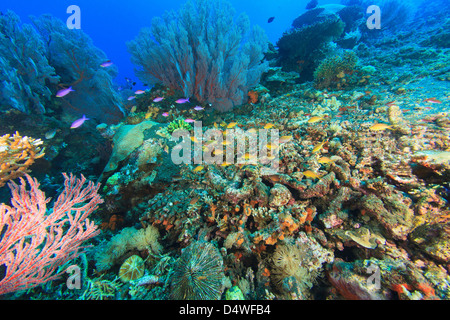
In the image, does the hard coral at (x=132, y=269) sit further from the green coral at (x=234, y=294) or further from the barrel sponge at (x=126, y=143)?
the barrel sponge at (x=126, y=143)

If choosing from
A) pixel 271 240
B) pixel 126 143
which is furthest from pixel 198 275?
pixel 126 143

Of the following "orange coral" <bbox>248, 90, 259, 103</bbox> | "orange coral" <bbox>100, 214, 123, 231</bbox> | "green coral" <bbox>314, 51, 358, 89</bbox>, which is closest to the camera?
"orange coral" <bbox>100, 214, 123, 231</bbox>

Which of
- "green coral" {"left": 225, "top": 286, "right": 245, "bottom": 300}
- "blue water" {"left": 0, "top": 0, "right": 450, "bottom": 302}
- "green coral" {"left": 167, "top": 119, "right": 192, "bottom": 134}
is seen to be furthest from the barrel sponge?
"green coral" {"left": 225, "top": 286, "right": 245, "bottom": 300}

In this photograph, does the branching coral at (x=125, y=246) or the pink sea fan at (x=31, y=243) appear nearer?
the pink sea fan at (x=31, y=243)

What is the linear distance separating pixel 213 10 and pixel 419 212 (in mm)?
8355

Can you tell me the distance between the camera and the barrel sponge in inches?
171

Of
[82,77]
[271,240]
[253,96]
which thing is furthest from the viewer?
[253,96]

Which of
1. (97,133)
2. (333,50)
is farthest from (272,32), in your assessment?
(97,133)

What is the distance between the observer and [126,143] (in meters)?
4.56

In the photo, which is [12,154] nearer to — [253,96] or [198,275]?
[198,275]

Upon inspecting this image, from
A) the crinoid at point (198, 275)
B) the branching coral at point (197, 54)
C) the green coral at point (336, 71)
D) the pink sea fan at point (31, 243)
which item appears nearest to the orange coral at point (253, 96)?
the branching coral at point (197, 54)

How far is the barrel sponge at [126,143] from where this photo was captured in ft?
14.2

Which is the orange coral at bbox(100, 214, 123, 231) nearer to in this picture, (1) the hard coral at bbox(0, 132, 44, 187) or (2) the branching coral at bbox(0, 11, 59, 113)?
(1) the hard coral at bbox(0, 132, 44, 187)
